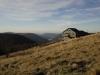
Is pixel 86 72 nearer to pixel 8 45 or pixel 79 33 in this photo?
pixel 8 45

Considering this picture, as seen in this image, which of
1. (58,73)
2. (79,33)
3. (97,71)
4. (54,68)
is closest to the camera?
(97,71)

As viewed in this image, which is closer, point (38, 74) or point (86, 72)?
point (86, 72)

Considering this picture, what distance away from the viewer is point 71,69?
13898 millimetres

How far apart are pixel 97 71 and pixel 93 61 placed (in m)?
3.78

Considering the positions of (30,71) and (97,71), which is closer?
(97,71)

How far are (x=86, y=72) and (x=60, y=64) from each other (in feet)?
13.3

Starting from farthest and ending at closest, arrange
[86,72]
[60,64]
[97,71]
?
[60,64] < [86,72] < [97,71]

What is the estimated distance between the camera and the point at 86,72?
41.4 ft

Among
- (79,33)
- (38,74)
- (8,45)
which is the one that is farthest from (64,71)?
(79,33)

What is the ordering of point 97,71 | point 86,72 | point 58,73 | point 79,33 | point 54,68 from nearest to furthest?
point 97,71 < point 86,72 < point 58,73 < point 54,68 < point 79,33

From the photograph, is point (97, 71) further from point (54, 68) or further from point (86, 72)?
point (54, 68)

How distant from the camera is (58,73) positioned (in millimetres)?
13531

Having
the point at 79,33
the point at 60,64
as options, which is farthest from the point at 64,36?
the point at 60,64

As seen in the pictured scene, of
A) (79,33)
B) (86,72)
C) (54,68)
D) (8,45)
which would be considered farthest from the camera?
(79,33)
